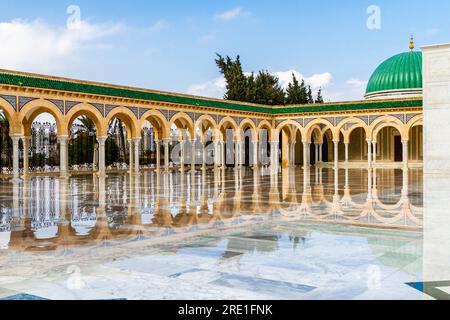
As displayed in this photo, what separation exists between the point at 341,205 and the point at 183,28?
15.8ft

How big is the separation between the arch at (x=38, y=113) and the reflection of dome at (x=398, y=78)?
22918mm

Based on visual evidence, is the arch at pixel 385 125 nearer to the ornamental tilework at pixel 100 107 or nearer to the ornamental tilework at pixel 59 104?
the ornamental tilework at pixel 100 107

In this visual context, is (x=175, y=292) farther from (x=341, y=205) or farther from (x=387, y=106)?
(x=387, y=106)

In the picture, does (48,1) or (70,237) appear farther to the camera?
(48,1)

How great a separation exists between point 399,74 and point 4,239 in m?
32.5

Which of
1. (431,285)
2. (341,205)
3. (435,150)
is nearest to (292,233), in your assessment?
(431,285)

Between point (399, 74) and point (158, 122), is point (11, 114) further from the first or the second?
point (399, 74)

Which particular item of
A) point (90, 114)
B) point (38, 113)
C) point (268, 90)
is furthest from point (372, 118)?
point (38, 113)

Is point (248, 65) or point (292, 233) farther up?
point (248, 65)

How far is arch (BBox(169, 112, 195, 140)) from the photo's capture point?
25.8 metres

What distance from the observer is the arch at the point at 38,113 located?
18.7m

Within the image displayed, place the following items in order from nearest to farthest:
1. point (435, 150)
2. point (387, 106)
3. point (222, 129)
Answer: point (435, 150)
point (387, 106)
point (222, 129)

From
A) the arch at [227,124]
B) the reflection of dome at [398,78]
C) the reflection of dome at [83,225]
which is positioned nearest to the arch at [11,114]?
the reflection of dome at [83,225]

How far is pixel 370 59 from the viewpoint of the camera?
38594 mm
